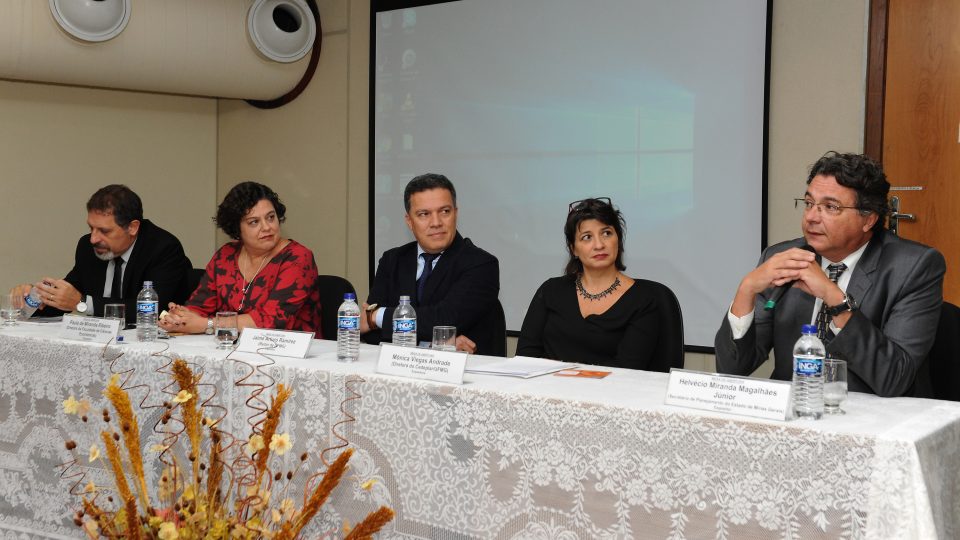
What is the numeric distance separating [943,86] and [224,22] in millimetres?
3614

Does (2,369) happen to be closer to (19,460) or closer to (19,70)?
(19,460)

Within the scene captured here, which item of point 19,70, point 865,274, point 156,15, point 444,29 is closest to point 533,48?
point 444,29

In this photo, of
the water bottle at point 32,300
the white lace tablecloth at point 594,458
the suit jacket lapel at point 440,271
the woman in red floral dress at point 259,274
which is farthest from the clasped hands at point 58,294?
the suit jacket lapel at point 440,271

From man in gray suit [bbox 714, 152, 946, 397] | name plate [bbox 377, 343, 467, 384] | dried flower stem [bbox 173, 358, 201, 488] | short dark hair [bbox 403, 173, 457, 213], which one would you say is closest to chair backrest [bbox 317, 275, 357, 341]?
short dark hair [bbox 403, 173, 457, 213]

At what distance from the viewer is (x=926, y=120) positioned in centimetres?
391

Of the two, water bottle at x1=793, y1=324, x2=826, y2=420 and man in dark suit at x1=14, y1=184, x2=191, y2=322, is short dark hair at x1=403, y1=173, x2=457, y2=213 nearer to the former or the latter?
man in dark suit at x1=14, y1=184, x2=191, y2=322

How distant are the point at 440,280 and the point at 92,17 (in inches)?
107

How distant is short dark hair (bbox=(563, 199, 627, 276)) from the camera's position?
2.87 meters

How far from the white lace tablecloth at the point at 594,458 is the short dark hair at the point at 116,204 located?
4.47 ft

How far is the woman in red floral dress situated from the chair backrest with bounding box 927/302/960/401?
1902 millimetres

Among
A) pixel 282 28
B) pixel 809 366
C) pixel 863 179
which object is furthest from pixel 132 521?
pixel 282 28

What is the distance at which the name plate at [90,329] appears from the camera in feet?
8.71

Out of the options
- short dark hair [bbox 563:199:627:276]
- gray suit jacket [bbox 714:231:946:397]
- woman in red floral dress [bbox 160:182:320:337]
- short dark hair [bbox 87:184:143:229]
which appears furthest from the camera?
short dark hair [bbox 87:184:143:229]

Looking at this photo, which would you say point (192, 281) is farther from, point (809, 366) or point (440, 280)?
point (809, 366)
